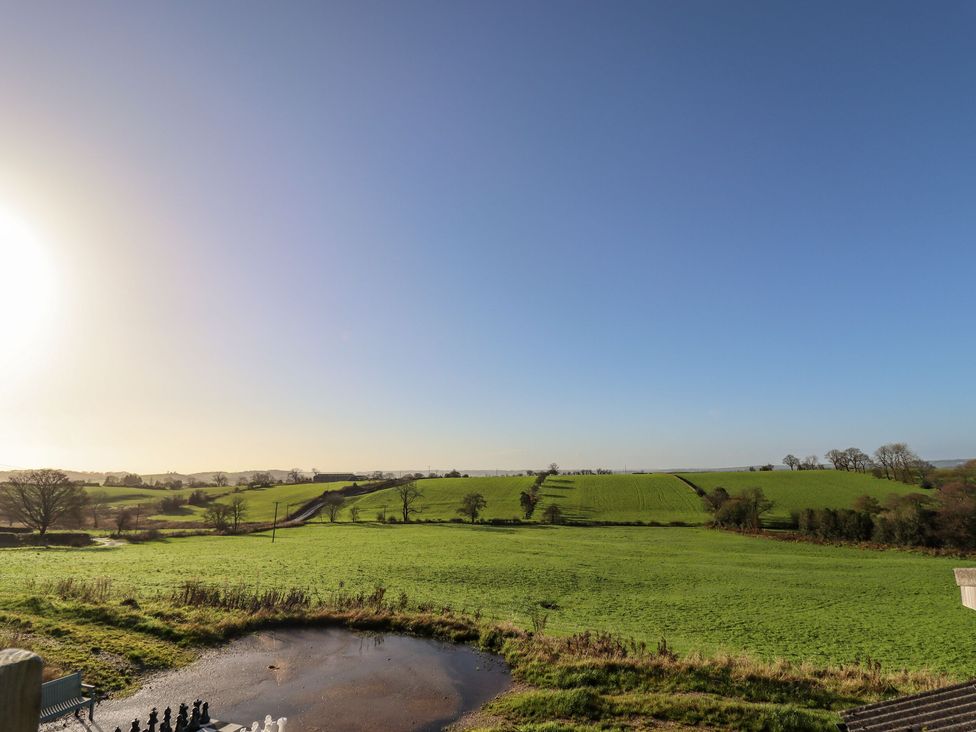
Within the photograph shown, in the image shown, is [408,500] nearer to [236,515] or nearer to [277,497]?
[236,515]

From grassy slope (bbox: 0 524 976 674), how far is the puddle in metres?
8.76

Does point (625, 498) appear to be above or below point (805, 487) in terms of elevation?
below

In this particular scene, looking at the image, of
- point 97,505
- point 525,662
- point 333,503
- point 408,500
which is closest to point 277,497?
point 333,503

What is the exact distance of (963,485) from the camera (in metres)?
78.2

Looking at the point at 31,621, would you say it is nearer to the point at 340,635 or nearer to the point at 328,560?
the point at 340,635

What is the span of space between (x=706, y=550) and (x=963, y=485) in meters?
45.4

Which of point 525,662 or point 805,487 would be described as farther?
point 805,487

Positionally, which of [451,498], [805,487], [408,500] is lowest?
[451,498]

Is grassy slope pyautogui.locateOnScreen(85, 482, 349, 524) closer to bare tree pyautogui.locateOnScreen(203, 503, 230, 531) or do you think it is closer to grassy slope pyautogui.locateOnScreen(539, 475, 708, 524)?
bare tree pyautogui.locateOnScreen(203, 503, 230, 531)

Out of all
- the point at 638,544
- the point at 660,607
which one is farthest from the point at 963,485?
the point at 660,607

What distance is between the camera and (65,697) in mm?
15211

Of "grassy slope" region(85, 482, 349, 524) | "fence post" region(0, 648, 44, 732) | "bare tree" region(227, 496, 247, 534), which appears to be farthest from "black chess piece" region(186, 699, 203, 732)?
"grassy slope" region(85, 482, 349, 524)

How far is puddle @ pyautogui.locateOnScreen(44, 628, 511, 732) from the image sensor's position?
16.8 m

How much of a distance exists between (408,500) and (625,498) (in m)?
48.6
